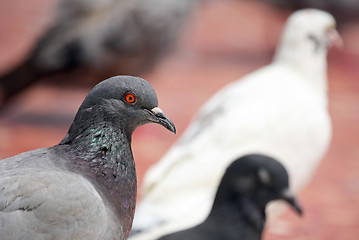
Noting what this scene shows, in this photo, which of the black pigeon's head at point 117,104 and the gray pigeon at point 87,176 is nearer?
the gray pigeon at point 87,176

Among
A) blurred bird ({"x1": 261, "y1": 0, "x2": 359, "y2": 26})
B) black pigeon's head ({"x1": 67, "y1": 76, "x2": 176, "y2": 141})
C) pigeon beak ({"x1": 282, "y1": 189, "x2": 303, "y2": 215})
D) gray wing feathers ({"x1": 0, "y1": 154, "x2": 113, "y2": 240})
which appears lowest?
blurred bird ({"x1": 261, "y1": 0, "x2": 359, "y2": 26})

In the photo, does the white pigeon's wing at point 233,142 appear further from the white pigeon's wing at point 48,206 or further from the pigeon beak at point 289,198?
the white pigeon's wing at point 48,206

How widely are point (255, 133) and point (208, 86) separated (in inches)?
168

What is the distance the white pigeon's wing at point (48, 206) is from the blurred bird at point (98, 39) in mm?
3555

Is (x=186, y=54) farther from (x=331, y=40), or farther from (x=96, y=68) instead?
(x=331, y=40)

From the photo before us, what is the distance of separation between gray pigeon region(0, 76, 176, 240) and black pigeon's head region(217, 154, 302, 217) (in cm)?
81

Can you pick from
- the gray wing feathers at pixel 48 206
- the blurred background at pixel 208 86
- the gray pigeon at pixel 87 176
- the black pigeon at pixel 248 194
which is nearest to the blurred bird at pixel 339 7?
the blurred background at pixel 208 86

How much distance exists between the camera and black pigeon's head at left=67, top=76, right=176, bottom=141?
204 centimetres

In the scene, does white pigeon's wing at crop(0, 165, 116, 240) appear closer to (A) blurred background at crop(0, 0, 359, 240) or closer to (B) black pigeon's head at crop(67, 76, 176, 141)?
(B) black pigeon's head at crop(67, 76, 176, 141)

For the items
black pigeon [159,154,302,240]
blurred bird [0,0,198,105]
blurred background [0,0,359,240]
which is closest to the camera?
black pigeon [159,154,302,240]

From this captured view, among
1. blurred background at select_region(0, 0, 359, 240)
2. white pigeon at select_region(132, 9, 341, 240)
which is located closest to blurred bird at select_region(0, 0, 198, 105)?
blurred background at select_region(0, 0, 359, 240)

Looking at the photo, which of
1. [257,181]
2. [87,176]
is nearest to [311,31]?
[257,181]

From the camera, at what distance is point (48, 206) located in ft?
6.25

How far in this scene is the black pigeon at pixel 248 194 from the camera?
2816 mm
